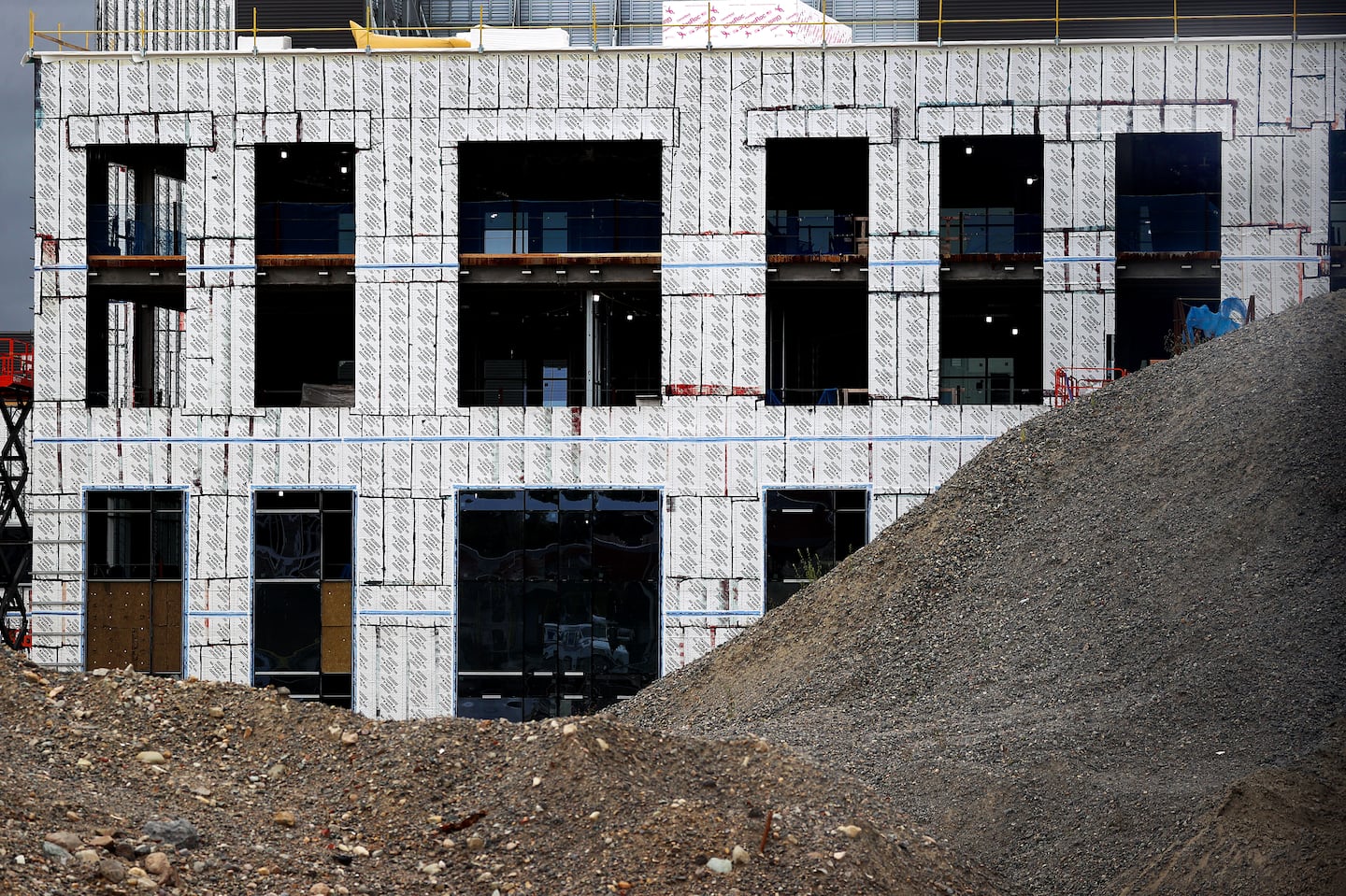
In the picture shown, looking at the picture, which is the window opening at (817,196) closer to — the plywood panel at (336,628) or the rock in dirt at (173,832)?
the plywood panel at (336,628)

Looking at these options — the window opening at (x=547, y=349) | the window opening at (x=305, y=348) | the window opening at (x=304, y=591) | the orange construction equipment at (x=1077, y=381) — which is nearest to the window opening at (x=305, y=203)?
the window opening at (x=305, y=348)

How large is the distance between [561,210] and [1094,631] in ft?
49.7

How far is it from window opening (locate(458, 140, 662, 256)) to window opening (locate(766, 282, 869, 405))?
3.72m

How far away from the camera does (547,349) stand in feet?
111

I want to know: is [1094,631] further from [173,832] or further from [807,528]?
[173,832]

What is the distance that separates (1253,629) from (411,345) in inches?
686

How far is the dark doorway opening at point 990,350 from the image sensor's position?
3372cm

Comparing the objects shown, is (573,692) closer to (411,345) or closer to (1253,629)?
(411,345)

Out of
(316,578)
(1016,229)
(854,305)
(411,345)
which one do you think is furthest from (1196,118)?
(316,578)

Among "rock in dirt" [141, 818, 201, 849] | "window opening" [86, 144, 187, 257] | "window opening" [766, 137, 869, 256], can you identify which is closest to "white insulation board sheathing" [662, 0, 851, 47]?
"window opening" [766, 137, 869, 256]

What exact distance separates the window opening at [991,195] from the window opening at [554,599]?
934 centimetres

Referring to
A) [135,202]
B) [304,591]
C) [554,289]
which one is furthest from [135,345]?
[554,289]

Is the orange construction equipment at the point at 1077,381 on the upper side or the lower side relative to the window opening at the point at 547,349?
lower

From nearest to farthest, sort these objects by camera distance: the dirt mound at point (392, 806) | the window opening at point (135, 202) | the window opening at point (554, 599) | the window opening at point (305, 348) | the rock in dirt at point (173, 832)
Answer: the dirt mound at point (392, 806) → the rock in dirt at point (173, 832) → the window opening at point (554, 599) → the window opening at point (135, 202) → the window opening at point (305, 348)
